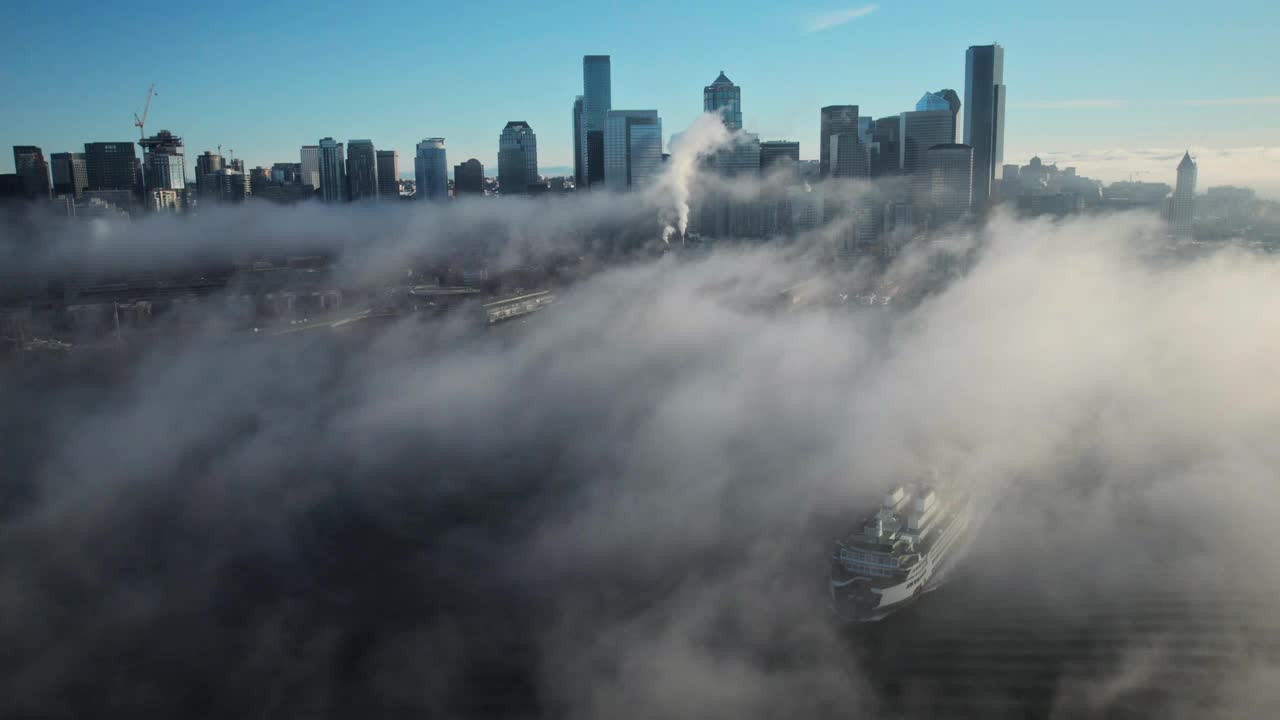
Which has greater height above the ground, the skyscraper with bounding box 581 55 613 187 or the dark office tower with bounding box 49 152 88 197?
the skyscraper with bounding box 581 55 613 187

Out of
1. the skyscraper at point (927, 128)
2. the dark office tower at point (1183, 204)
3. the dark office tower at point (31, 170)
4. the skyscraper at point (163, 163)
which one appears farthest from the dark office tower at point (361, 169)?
the dark office tower at point (1183, 204)

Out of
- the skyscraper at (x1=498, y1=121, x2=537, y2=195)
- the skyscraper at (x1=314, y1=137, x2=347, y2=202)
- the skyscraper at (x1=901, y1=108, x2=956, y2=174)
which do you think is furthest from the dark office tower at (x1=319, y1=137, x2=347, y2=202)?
the skyscraper at (x1=901, y1=108, x2=956, y2=174)

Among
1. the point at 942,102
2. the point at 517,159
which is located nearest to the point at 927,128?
the point at 942,102

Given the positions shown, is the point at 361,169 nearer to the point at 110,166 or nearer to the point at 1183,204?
the point at 110,166

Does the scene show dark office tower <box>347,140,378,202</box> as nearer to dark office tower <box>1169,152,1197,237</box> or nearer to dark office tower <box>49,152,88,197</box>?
dark office tower <box>49,152,88,197</box>

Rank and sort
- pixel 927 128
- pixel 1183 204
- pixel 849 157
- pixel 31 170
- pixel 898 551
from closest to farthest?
pixel 898 551 → pixel 1183 204 → pixel 31 170 → pixel 849 157 → pixel 927 128

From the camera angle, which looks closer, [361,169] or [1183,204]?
[1183,204]
